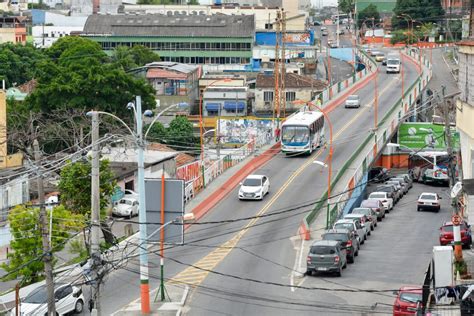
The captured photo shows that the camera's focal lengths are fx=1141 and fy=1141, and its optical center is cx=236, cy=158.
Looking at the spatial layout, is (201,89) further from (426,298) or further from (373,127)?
(426,298)

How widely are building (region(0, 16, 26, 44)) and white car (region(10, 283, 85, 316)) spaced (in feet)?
428

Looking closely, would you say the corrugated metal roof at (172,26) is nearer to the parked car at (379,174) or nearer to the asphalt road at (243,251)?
the parked car at (379,174)

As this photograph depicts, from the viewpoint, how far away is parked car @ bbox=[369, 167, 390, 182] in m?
72.0

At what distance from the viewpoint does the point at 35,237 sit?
140 feet

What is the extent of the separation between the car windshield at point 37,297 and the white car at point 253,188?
20.6 meters

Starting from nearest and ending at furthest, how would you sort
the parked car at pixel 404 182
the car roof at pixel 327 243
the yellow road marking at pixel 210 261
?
the yellow road marking at pixel 210 261 < the car roof at pixel 327 243 < the parked car at pixel 404 182

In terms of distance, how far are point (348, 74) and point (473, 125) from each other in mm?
124100

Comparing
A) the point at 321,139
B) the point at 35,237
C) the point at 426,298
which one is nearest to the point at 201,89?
the point at 321,139

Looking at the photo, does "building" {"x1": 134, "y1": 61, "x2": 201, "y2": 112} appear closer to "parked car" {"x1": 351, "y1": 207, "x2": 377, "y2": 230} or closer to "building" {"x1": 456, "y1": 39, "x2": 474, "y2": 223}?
"parked car" {"x1": 351, "y1": 207, "x2": 377, "y2": 230}

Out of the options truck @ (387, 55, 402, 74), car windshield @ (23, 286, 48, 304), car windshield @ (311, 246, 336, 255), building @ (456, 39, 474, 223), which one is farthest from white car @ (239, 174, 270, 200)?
truck @ (387, 55, 402, 74)

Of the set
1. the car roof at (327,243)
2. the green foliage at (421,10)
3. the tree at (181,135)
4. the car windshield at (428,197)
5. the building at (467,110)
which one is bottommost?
the tree at (181,135)

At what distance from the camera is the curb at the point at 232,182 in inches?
2125

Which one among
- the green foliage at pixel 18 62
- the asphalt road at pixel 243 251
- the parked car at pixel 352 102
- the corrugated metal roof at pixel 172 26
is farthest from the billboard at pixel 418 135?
the corrugated metal roof at pixel 172 26

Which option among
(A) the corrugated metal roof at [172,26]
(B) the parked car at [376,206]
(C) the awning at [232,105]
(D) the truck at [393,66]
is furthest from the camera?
(A) the corrugated metal roof at [172,26]
